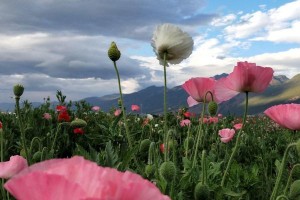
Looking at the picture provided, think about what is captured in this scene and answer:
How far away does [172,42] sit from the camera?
7.28ft

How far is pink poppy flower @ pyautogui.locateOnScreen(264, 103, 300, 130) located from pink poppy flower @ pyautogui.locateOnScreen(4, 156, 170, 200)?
1503mm

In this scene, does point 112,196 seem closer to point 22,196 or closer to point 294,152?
point 22,196

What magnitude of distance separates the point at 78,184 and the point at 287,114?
62.5 inches

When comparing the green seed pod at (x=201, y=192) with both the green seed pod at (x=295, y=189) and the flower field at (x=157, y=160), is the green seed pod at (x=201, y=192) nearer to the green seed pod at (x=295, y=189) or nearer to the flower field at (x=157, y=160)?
the flower field at (x=157, y=160)

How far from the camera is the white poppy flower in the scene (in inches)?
87.4

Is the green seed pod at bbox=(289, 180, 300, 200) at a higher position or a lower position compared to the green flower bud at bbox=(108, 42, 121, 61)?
lower

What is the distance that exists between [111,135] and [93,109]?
18.6 feet

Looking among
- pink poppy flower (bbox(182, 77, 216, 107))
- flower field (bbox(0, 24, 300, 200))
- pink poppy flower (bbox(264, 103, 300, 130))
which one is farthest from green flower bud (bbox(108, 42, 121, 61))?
pink poppy flower (bbox(264, 103, 300, 130))

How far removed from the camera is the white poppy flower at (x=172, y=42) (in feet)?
7.28

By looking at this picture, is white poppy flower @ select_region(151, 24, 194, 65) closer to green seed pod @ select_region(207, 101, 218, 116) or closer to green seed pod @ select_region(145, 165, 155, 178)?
green seed pod @ select_region(207, 101, 218, 116)

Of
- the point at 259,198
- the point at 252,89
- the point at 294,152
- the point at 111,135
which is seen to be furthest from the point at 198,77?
the point at 294,152

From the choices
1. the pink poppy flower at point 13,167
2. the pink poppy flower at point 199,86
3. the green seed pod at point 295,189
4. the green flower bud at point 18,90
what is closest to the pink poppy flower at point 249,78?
the pink poppy flower at point 199,86

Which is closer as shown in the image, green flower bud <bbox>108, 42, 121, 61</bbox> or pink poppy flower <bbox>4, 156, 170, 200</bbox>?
pink poppy flower <bbox>4, 156, 170, 200</bbox>

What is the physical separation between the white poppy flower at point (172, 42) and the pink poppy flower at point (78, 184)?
5.62ft
